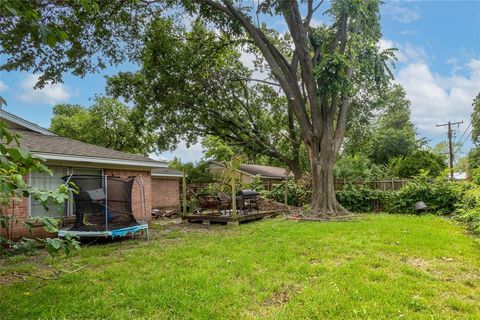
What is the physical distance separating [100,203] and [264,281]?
508 centimetres

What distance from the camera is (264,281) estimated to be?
4.51m

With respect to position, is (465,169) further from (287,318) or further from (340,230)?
(287,318)

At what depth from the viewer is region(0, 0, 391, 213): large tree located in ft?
36.9

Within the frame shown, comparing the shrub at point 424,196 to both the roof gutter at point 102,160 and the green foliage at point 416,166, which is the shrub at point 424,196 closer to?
the green foliage at point 416,166

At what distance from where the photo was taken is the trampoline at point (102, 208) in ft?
25.6

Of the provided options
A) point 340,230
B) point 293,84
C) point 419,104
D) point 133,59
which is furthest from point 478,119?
point 133,59

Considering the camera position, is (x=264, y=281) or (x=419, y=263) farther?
(x=419, y=263)

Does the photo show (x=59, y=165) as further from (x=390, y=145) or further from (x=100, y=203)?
(x=390, y=145)

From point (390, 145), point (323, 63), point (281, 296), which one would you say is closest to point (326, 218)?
point (323, 63)

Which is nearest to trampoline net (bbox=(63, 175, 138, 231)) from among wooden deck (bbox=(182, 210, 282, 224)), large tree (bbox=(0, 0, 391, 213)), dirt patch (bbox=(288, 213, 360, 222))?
wooden deck (bbox=(182, 210, 282, 224))

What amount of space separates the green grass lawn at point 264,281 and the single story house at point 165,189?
976 cm

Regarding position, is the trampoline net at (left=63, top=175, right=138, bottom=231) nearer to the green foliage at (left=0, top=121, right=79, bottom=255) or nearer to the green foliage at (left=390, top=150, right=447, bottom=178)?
the green foliage at (left=0, top=121, right=79, bottom=255)

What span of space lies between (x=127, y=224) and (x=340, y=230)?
568 cm

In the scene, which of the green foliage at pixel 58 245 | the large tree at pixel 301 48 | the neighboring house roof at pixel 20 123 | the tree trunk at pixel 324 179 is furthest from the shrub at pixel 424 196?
the neighboring house roof at pixel 20 123
